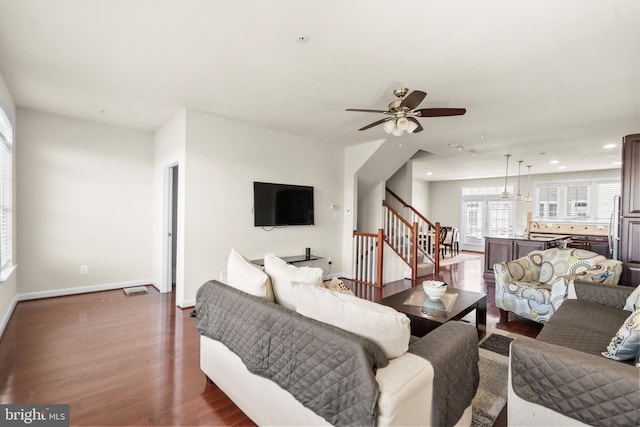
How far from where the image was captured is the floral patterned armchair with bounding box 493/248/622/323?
10.5ft

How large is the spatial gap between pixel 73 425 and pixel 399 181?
6.89 metres

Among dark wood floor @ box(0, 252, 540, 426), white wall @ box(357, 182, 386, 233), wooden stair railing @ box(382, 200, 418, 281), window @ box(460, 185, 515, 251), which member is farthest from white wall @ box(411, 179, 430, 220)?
dark wood floor @ box(0, 252, 540, 426)

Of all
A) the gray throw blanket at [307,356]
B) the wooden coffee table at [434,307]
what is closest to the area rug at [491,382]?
the wooden coffee table at [434,307]

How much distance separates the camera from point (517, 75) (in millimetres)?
2865

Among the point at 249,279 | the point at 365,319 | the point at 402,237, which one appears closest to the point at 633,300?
the point at 365,319

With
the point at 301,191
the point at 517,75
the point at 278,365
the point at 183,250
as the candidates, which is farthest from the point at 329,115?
the point at 278,365

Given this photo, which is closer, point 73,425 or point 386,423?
point 386,423

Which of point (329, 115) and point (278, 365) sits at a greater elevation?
point (329, 115)

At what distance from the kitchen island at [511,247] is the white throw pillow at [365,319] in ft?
18.3

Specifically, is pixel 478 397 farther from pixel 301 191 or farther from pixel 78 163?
pixel 78 163

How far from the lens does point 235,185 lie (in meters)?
4.49

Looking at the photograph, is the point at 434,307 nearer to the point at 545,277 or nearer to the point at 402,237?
the point at 545,277

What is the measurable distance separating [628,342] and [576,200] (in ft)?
31.0

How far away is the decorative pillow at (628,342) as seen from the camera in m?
1.63
